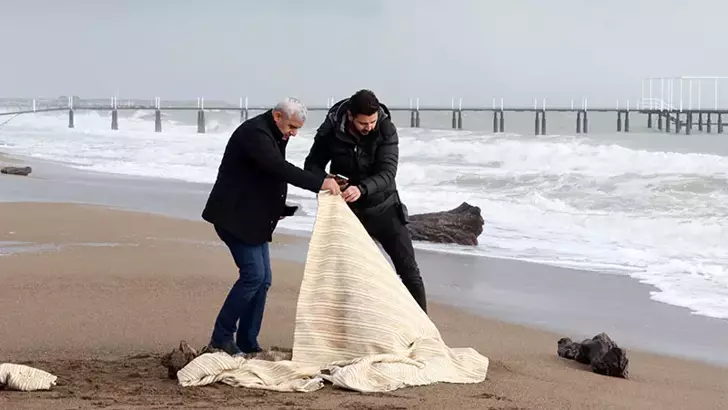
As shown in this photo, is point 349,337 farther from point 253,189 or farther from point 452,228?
point 452,228

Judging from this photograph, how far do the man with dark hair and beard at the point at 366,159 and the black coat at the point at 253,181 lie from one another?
0.25 metres

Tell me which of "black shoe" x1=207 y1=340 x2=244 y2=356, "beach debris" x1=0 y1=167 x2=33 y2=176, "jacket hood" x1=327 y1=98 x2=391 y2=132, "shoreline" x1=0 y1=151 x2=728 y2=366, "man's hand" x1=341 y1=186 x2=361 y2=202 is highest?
"jacket hood" x1=327 y1=98 x2=391 y2=132

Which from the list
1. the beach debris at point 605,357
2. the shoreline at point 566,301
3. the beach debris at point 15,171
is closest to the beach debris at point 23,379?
the beach debris at point 605,357

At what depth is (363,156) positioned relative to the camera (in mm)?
5141

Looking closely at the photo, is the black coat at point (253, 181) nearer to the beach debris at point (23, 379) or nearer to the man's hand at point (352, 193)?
the man's hand at point (352, 193)

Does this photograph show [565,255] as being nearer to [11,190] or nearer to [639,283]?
[639,283]

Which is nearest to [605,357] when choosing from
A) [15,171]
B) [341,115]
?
[341,115]

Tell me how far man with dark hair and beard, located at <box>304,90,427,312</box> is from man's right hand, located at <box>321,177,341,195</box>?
57 millimetres

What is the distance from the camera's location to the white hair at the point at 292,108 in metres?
4.86

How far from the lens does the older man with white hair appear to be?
15.8 ft

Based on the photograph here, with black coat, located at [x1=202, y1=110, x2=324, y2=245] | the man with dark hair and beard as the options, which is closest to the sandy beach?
black coat, located at [x1=202, y1=110, x2=324, y2=245]

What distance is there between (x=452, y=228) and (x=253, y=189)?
6567 millimetres

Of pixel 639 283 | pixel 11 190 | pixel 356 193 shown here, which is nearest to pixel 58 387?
pixel 356 193

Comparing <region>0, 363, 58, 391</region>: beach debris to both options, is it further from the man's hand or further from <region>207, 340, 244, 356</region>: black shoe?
the man's hand
